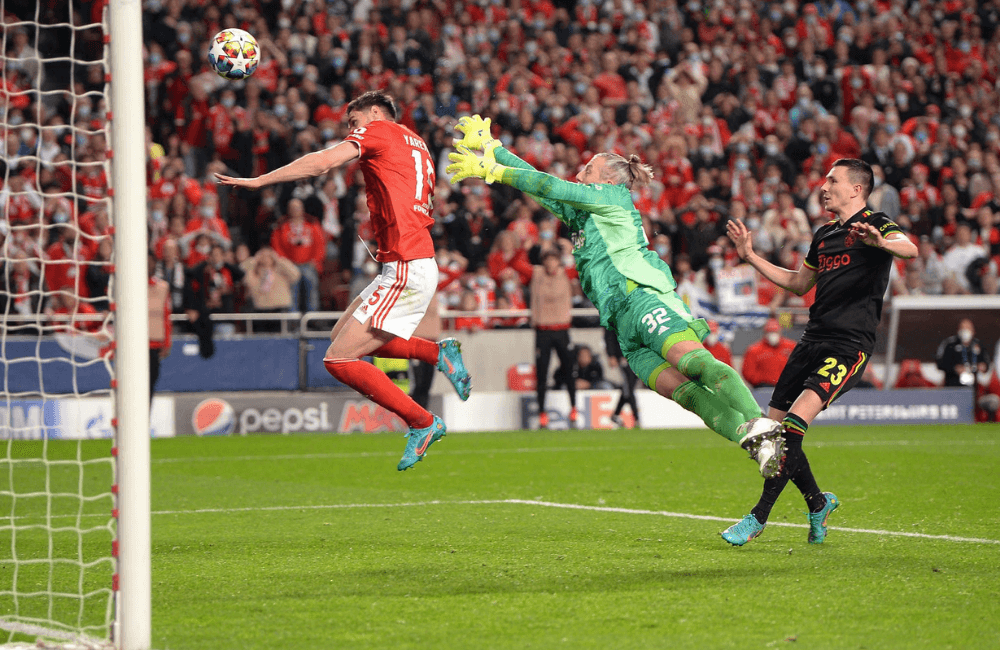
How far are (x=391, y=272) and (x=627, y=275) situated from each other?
56.9 inches

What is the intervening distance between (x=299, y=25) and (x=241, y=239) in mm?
4330

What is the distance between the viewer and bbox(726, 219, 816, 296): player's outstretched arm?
696cm

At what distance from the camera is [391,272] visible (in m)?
7.40

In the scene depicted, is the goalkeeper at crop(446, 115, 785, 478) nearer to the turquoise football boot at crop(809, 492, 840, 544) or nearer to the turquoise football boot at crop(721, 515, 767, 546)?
the turquoise football boot at crop(721, 515, 767, 546)

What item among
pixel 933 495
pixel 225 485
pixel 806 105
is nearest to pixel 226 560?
pixel 225 485

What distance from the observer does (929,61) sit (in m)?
24.8

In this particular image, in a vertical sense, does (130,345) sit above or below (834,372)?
above

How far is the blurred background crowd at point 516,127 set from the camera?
17203 millimetres

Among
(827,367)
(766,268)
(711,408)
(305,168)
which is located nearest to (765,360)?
(766,268)

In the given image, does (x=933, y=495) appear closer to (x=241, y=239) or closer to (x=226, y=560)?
(x=226, y=560)

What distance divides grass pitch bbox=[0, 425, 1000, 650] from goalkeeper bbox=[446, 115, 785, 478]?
86 centimetres

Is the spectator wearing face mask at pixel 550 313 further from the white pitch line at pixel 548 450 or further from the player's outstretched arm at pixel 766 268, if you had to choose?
the player's outstretched arm at pixel 766 268

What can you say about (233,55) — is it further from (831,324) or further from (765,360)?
(765,360)

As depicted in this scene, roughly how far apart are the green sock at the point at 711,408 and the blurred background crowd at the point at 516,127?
866 cm
